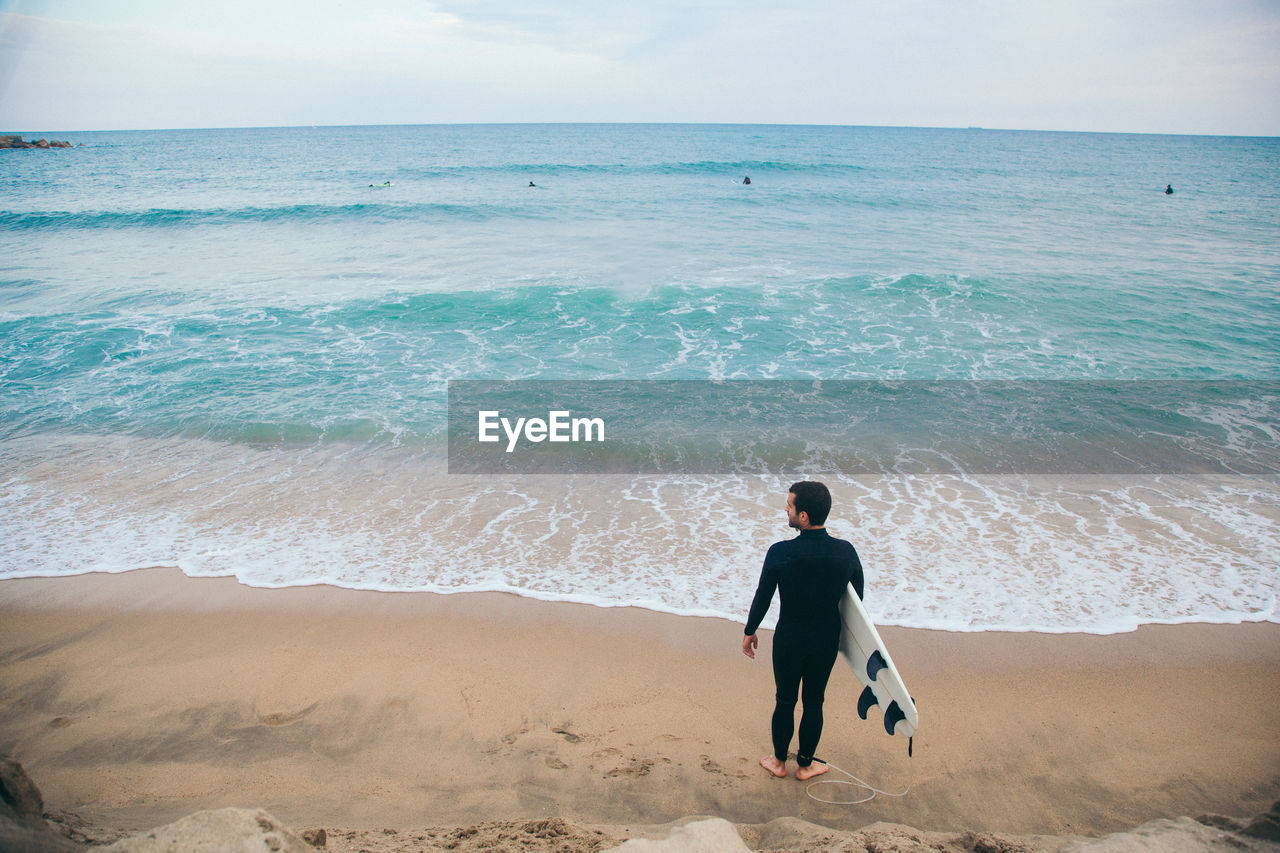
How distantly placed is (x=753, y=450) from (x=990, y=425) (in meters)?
3.94

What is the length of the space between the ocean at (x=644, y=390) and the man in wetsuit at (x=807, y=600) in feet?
6.46

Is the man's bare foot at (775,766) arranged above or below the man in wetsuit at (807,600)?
below

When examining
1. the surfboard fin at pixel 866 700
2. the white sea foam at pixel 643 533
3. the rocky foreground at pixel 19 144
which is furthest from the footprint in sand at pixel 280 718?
the rocky foreground at pixel 19 144

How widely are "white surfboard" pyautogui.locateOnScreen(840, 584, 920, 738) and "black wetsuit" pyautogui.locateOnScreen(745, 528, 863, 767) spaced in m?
0.08

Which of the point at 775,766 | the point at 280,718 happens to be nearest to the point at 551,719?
the point at 775,766

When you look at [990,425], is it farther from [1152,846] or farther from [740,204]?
[740,204]

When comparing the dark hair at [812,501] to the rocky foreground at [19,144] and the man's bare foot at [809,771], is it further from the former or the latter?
the rocky foreground at [19,144]

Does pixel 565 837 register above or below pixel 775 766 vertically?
above

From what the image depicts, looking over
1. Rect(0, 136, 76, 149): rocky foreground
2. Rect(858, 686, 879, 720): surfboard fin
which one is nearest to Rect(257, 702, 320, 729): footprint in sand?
Rect(858, 686, 879, 720): surfboard fin

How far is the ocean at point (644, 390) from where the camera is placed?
6375 mm

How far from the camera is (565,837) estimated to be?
3.20m

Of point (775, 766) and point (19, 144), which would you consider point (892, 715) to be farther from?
point (19, 144)

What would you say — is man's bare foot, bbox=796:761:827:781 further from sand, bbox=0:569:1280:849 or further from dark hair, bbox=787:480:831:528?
dark hair, bbox=787:480:831:528

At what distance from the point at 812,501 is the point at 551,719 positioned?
8.26ft
